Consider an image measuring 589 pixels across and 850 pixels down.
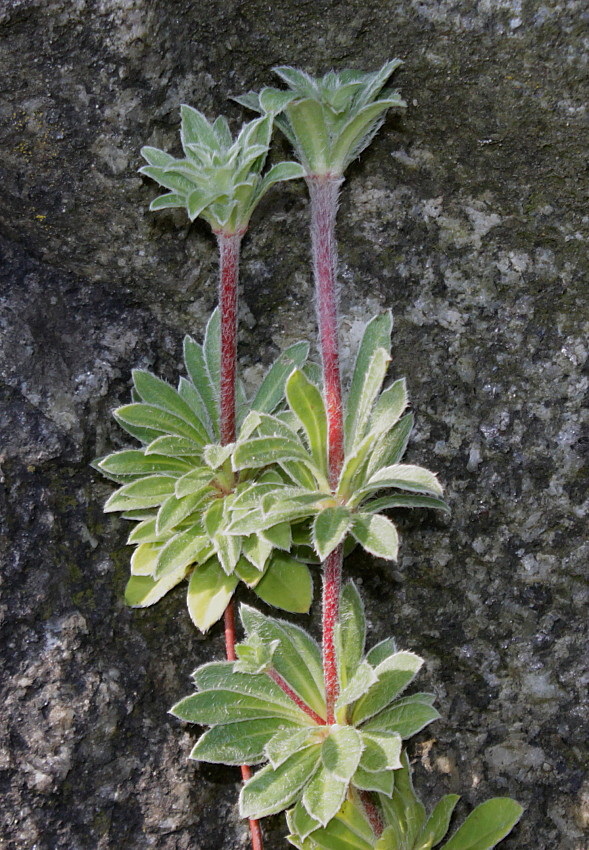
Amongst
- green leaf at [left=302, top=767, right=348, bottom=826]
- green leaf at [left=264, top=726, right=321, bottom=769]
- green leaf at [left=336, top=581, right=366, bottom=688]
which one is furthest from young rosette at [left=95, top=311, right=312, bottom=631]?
green leaf at [left=302, top=767, right=348, bottom=826]

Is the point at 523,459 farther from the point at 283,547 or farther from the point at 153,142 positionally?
the point at 153,142

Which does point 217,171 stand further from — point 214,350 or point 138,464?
point 138,464

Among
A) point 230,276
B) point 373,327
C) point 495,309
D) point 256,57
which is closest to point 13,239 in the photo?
point 230,276

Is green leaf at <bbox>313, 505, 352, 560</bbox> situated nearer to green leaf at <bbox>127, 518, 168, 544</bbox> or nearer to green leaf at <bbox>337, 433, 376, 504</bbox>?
green leaf at <bbox>337, 433, 376, 504</bbox>

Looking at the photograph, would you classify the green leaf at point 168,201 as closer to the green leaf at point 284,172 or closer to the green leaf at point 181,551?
the green leaf at point 284,172

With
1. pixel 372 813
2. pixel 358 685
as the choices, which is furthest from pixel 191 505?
pixel 372 813
